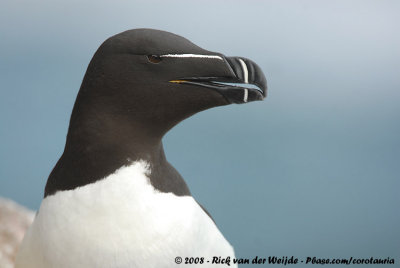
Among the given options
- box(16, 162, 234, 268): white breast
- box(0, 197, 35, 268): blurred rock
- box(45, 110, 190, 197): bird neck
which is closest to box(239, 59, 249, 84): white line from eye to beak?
box(45, 110, 190, 197): bird neck

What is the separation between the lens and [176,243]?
2.50 metres

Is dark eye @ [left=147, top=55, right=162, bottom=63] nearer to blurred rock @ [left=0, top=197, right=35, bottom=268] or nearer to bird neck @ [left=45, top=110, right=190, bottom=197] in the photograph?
bird neck @ [left=45, top=110, right=190, bottom=197]

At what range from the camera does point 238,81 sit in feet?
8.32

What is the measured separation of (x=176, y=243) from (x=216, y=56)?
87cm

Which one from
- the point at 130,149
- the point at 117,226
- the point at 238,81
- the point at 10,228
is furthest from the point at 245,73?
the point at 10,228

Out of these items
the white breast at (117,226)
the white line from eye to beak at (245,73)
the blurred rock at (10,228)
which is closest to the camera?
the white breast at (117,226)

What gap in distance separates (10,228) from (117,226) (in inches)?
109

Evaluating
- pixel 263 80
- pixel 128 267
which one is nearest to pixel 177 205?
pixel 128 267

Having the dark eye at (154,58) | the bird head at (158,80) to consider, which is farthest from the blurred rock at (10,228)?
the dark eye at (154,58)

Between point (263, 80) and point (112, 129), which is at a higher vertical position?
point (263, 80)

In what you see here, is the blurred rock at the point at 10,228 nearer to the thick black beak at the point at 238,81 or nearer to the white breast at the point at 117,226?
the white breast at the point at 117,226

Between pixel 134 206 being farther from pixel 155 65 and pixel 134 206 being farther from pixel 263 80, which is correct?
pixel 263 80

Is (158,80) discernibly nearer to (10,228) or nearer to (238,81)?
(238,81)

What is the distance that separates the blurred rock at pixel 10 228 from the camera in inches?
173
